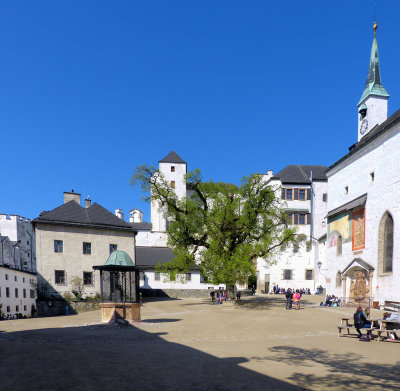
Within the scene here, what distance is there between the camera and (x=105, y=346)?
11414mm

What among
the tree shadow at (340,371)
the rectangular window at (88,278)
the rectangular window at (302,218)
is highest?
the rectangular window at (302,218)

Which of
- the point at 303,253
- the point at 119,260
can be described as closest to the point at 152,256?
the point at 303,253

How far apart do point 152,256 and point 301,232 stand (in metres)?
21.4

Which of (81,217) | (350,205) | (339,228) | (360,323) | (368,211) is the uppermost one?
(350,205)

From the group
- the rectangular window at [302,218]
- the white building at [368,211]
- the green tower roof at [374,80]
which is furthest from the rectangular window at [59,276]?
the green tower roof at [374,80]

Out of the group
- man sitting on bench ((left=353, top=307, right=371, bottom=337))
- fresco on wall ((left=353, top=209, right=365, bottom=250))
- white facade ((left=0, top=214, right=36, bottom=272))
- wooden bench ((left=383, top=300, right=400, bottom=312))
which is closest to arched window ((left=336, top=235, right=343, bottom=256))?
fresco on wall ((left=353, top=209, right=365, bottom=250))

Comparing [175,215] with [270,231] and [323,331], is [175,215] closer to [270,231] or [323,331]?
[270,231]

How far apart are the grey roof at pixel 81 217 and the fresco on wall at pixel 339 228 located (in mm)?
22133

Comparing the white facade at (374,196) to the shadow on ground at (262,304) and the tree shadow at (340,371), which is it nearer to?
the shadow on ground at (262,304)

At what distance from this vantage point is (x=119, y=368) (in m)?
8.03

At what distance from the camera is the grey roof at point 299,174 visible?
51.5 m

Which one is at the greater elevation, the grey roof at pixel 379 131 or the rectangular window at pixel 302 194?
the grey roof at pixel 379 131

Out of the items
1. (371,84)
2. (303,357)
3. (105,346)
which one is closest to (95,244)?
(105,346)

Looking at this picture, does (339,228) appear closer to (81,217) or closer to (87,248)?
(87,248)
